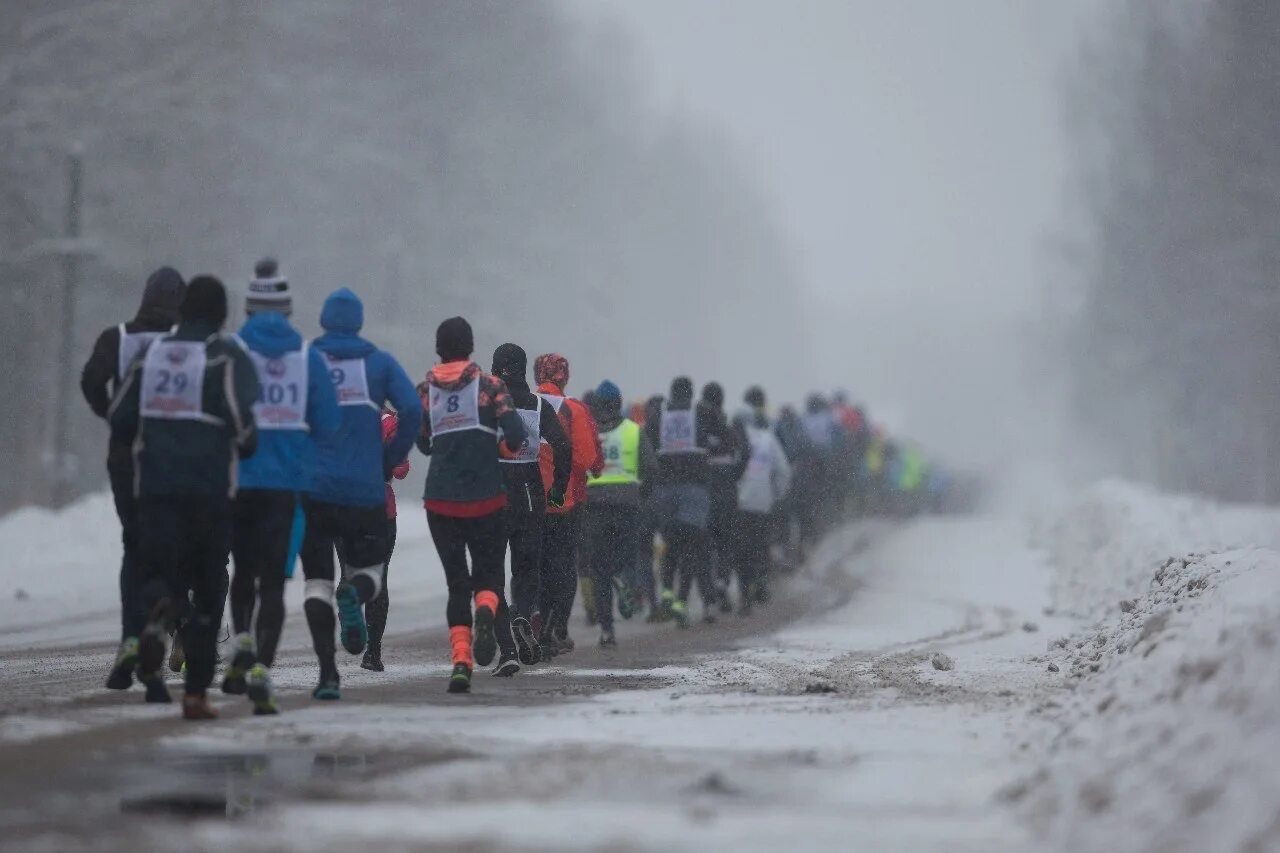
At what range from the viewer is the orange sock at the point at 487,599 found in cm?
1048

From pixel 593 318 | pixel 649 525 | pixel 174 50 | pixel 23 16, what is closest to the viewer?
pixel 649 525

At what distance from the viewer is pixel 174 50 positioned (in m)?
40.9

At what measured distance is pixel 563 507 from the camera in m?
13.2

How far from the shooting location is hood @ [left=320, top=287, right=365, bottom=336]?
32.5 feet

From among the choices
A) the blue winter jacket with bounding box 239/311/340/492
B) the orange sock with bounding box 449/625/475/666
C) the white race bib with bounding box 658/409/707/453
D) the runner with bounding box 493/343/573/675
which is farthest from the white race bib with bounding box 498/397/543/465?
the white race bib with bounding box 658/409/707/453

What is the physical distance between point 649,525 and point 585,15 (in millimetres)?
51010

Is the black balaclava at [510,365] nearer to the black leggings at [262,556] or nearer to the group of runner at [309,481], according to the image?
the group of runner at [309,481]

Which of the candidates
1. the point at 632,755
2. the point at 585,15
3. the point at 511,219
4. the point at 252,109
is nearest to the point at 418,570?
the point at 632,755

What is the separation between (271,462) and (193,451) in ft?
1.95

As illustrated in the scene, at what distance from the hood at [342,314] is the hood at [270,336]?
622 mm

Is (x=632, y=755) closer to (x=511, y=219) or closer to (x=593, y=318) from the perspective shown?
(x=511, y=219)

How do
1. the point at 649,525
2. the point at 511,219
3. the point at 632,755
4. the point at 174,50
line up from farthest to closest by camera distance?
the point at 511,219
the point at 174,50
the point at 649,525
the point at 632,755

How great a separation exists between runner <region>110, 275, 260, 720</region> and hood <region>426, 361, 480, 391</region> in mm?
2233

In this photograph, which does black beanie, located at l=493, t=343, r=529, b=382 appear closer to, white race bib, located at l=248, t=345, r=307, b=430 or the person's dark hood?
the person's dark hood
